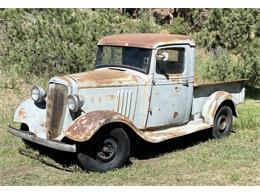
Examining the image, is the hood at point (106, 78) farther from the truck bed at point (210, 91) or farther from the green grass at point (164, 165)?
the truck bed at point (210, 91)

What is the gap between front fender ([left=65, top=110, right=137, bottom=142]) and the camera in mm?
6168

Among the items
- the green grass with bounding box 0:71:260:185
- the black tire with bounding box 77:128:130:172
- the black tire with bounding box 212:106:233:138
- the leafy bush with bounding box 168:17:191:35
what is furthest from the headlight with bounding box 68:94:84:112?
the leafy bush with bounding box 168:17:191:35

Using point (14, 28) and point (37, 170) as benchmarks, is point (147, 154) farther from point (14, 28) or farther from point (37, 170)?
point (14, 28)

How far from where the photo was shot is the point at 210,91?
27.7ft

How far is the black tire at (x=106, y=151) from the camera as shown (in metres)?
6.43

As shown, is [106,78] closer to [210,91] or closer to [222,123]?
[210,91]

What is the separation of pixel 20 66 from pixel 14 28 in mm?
1102

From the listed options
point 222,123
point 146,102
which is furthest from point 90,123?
point 222,123

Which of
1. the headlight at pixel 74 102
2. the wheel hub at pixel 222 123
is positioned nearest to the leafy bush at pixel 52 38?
the wheel hub at pixel 222 123

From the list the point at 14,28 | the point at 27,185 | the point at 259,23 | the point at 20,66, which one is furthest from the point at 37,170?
the point at 259,23

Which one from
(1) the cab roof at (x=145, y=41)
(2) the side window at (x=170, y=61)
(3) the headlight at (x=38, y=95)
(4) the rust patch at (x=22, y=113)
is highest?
(1) the cab roof at (x=145, y=41)

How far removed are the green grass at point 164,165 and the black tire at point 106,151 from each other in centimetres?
13

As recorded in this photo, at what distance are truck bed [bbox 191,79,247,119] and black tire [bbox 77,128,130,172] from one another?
77.9 inches

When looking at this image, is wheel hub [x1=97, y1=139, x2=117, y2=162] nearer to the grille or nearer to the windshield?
the grille
